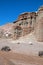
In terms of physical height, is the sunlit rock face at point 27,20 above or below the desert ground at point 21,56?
above

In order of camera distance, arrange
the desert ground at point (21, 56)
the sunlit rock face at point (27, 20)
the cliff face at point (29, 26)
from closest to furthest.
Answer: the desert ground at point (21, 56) < the cliff face at point (29, 26) < the sunlit rock face at point (27, 20)

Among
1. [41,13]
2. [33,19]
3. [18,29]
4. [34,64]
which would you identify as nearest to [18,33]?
[18,29]

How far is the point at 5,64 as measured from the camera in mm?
8914

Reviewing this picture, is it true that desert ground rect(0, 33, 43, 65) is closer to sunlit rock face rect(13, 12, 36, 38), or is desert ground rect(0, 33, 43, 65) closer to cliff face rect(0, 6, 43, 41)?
cliff face rect(0, 6, 43, 41)

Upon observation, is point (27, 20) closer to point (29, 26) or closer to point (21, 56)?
point (29, 26)

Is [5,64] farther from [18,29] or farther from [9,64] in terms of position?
[18,29]

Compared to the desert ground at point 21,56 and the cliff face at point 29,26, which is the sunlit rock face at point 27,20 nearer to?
the cliff face at point 29,26

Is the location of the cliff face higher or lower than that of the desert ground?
higher

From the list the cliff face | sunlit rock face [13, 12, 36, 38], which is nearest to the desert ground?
the cliff face

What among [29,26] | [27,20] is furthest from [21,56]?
[27,20]

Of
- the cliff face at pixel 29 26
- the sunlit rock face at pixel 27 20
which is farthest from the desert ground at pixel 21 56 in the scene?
the sunlit rock face at pixel 27 20

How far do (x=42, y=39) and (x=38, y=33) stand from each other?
8.60ft

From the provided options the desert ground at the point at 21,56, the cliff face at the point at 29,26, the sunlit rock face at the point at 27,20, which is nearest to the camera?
the desert ground at the point at 21,56

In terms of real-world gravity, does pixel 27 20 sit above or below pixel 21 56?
above
